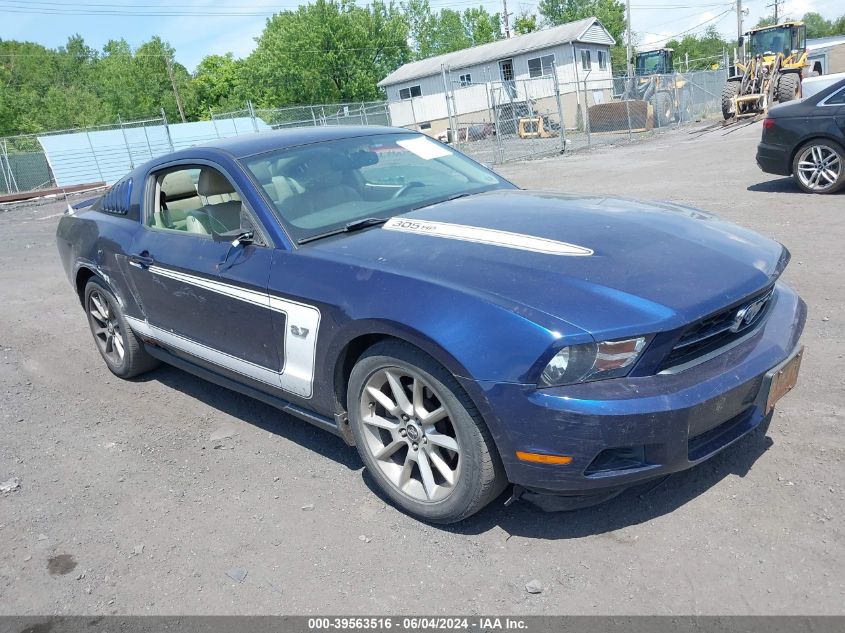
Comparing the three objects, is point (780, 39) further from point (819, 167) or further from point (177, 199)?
point (177, 199)

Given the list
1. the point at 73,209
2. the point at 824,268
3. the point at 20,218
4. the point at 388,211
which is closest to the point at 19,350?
the point at 73,209

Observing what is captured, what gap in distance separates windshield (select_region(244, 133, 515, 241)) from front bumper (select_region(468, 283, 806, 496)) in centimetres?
151

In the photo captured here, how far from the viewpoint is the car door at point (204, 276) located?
3.51 meters

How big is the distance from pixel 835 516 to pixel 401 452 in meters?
1.76

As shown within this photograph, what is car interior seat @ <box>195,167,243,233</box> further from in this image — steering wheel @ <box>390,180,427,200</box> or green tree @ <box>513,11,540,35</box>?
green tree @ <box>513,11,540,35</box>

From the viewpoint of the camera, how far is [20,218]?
19797 millimetres

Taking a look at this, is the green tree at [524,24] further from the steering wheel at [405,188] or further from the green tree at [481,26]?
the steering wheel at [405,188]

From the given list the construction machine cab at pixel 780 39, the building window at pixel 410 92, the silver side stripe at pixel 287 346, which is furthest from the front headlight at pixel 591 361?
the building window at pixel 410 92

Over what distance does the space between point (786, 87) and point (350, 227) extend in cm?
2506

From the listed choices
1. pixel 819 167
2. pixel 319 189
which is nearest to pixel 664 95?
pixel 819 167

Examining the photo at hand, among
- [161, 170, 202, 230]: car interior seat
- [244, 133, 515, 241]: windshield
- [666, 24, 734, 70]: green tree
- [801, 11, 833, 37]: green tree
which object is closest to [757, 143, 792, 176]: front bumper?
[244, 133, 515, 241]: windshield

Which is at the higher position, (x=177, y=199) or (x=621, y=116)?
(x=177, y=199)

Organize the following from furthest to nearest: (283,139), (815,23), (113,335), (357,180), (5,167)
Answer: (815,23) < (5,167) < (113,335) < (283,139) < (357,180)

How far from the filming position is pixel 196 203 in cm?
435
